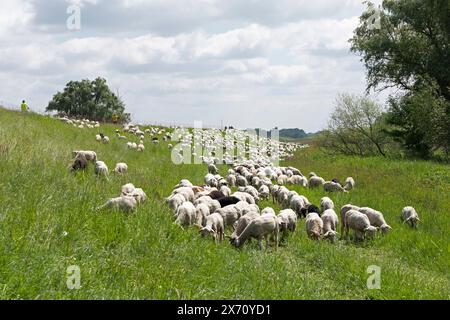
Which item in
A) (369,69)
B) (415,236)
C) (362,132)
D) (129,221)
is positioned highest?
(369,69)

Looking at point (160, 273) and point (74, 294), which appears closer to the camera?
point (74, 294)

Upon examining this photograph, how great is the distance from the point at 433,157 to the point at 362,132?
6883 mm

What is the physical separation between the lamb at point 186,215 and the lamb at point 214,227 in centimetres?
31

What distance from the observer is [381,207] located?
48.9ft

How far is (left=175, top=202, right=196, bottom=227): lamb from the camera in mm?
9398

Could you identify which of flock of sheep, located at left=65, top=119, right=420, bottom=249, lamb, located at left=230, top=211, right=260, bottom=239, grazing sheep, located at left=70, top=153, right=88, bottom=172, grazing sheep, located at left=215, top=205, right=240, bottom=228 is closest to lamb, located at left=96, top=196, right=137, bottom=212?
flock of sheep, located at left=65, top=119, right=420, bottom=249

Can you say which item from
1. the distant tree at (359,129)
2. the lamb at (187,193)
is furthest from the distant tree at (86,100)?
the lamb at (187,193)

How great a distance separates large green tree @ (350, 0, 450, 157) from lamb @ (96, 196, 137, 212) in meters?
23.9

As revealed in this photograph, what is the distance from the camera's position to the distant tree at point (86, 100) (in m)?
63.2

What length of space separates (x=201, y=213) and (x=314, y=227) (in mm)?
2754

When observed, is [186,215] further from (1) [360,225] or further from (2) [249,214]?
(1) [360,225]

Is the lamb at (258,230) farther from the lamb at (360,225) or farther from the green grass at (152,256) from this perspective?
the lamb at (360,225)
